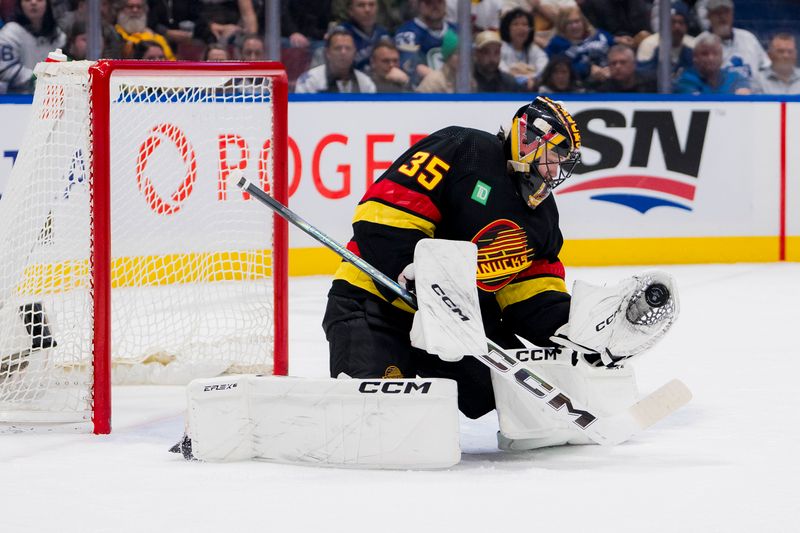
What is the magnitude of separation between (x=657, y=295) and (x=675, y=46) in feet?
12.9

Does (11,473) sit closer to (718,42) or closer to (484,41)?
(484,41)

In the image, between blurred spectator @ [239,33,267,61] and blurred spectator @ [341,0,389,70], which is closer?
blurred spectator @ [239,33,267,61]

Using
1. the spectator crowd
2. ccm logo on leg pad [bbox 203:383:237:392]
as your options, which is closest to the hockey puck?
ccm logo on leg pad [bbox 203:383:237:392]

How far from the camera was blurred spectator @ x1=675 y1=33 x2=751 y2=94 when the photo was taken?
647 cm

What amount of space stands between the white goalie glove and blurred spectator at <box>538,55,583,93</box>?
3501 millimetres

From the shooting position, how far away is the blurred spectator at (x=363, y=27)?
5.98 metres

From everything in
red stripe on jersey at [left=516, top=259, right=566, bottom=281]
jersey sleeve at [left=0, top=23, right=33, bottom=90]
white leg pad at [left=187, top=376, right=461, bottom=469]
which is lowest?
white leg pad at [left=187, top=376, right=461, bottom=469]

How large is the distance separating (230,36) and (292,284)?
3.58 ft

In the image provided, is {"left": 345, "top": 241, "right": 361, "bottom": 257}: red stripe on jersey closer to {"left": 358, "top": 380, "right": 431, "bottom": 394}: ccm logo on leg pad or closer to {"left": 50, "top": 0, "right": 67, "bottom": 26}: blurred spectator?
{"left": 358, "top": 380, "right": 431, "bottom": 394}: ccm logo on leg pad

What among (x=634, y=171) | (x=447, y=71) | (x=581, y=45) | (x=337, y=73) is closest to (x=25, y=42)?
(x=337, y=73)

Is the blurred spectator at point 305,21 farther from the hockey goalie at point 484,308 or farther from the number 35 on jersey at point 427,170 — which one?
the number 35 on jersey at point 427,170

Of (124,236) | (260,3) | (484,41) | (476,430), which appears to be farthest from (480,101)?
(476,430)

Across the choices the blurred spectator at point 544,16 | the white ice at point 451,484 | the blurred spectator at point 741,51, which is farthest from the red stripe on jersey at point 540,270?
the blurred spectator at point 741,51

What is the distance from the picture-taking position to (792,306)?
5133 mm
